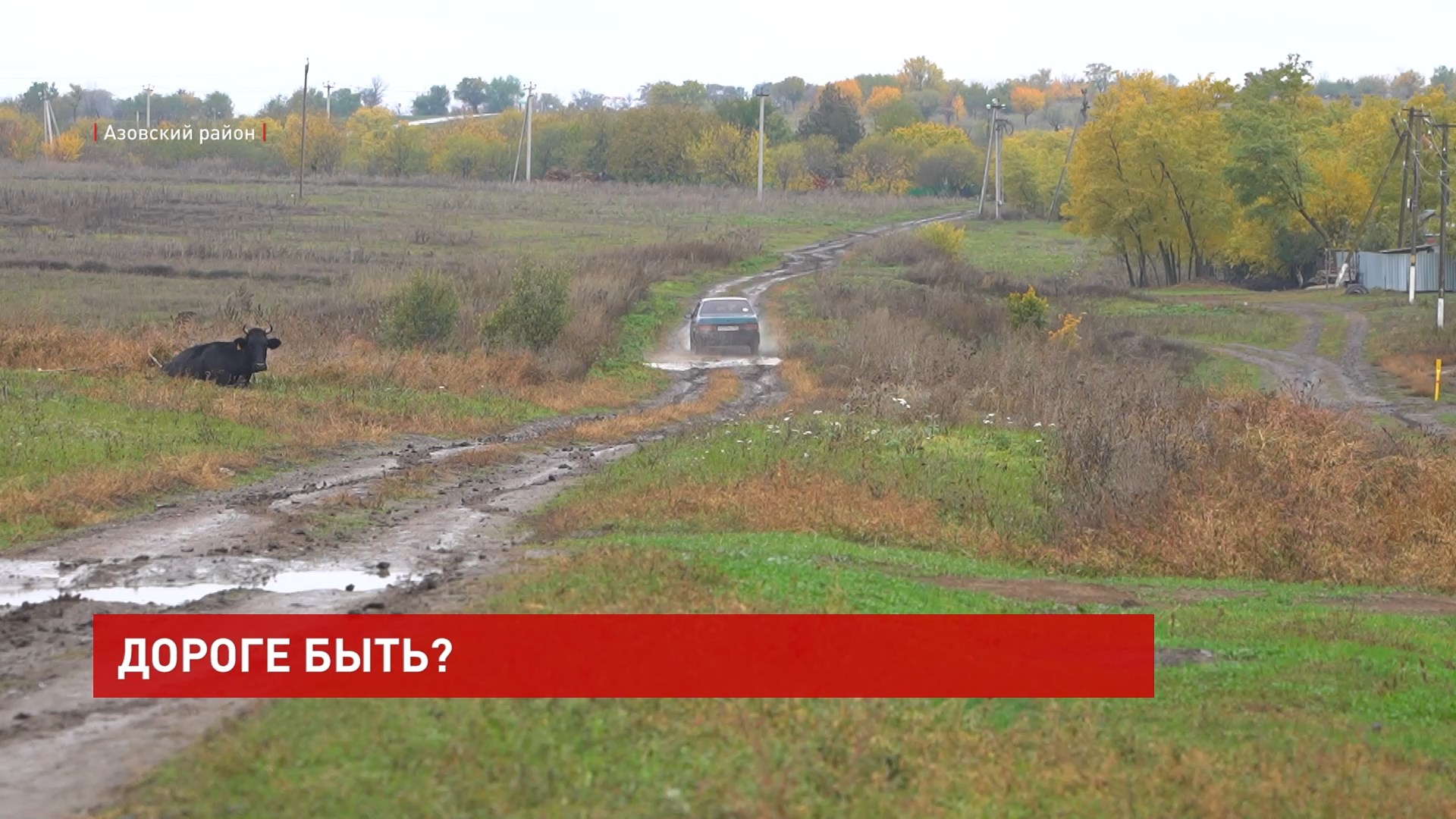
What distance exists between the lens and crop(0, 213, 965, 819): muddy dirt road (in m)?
7.13

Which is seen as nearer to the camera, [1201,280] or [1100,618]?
[1100,618]

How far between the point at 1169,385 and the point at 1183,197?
167ft

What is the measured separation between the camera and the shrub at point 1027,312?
43719 millimetres

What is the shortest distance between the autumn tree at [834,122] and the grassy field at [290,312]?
57.7 m

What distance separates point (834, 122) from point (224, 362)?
130456 mm

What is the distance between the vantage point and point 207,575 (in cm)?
1191

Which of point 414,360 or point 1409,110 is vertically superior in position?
point 1409,110

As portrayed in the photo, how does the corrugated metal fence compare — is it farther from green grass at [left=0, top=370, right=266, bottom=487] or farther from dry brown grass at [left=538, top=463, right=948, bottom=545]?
green grass at [left=0, top=370, right=266, bottom=487]

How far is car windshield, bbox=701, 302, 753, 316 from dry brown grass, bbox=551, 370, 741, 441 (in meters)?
5.43

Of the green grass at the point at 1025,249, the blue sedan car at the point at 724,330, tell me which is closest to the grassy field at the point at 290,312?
the blue sedan car at the point at 724,330

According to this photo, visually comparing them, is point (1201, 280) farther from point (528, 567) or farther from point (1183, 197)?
point (528, 567)

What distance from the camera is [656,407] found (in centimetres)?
2975

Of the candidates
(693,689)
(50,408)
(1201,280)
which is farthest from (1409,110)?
(693,689)

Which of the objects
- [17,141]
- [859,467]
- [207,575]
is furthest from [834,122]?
[207,575]
